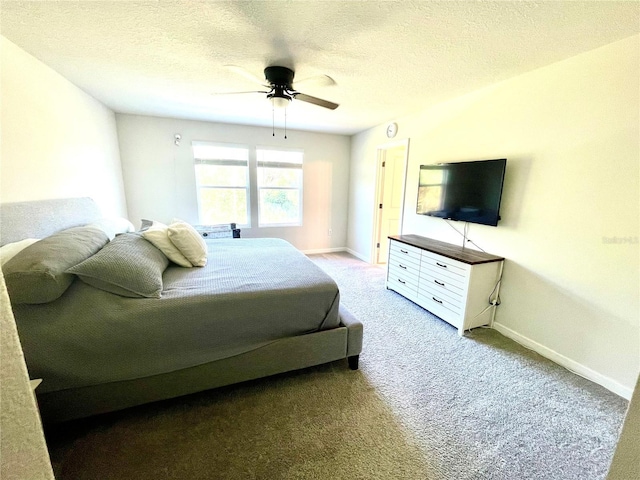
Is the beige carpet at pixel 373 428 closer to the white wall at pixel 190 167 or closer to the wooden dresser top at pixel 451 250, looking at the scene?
the wooden dresser top at pixel 451 250

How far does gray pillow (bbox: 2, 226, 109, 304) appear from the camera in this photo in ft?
3.86

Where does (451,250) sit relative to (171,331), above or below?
above

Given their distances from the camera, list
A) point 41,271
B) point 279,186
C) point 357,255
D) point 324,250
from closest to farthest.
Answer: point 41,271
point 279,186
point 357,255
point 324,250

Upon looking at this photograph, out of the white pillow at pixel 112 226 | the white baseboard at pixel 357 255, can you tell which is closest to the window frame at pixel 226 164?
the white pillow at pixel 112 226

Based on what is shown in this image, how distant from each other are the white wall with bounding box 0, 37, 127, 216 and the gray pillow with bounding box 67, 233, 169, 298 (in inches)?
40.8

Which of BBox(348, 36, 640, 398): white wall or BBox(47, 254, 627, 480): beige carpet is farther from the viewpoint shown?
BBox(348, 36, 640, 398): white wall

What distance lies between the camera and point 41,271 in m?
1.21

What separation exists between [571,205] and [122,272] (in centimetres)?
309

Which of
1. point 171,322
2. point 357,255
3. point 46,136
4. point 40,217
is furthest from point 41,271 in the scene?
point 357,255

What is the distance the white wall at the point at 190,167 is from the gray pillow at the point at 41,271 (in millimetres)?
2811

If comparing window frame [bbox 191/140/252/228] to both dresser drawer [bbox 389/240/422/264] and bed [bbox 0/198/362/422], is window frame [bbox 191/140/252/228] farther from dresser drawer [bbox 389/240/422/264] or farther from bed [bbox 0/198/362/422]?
dresser drawer [bbox 389/240/422/264]

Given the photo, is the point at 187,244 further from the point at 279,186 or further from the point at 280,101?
the point at 279,186

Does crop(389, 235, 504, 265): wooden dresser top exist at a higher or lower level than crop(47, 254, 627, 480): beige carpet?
higher

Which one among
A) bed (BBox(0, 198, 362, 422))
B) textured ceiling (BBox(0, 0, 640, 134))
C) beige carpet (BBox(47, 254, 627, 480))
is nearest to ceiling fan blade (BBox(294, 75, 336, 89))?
textured ceiling (BBox(0, 0, 640, 134))
